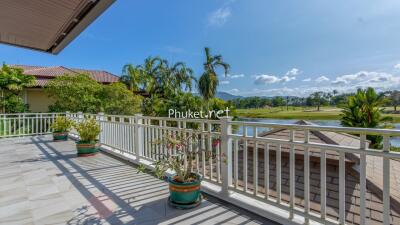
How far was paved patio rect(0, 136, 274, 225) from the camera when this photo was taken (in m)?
2.45

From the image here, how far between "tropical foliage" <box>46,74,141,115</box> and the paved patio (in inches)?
248

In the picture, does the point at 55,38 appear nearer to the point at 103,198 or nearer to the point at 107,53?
the point at 103,198

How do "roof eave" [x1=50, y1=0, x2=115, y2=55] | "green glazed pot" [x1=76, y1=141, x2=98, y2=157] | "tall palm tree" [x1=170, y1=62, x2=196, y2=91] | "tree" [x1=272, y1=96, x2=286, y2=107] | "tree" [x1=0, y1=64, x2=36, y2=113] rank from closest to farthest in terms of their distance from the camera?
"roof eave" [x1=50, y1=0, x2=115, y2=55] → "green glazed pot" [x1=76, y1=141, x2=98, y2=157] → "tree" [x1=0, y1=64, x2=36, y2=113] → "tall palm tree" [x1=170, y1=62, x2=196, y2=91] → "tree" [x1=272, y1=96, x2=286, y2=107]

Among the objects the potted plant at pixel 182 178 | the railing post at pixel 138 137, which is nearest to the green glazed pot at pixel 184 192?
the potted plant at pixel 182 178

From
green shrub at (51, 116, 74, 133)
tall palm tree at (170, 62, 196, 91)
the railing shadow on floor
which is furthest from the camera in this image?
tall palm tree at (170, 62, 196, 91)

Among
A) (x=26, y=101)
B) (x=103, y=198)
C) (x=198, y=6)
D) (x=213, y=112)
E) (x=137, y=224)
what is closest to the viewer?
(x=137, y=224)

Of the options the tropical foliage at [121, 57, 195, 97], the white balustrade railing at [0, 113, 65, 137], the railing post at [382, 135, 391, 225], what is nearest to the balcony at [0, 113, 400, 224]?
the railing post at [382, 135, 391, 225]

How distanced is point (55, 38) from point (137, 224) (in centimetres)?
301

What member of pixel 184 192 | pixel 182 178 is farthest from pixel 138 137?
pixel 184 192

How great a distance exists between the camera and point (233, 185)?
289 cm

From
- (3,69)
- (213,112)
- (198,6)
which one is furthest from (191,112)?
(3,69)

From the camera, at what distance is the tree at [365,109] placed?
29.0 feet

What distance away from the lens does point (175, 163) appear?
2.76 meters

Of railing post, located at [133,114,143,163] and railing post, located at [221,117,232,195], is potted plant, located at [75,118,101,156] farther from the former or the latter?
railing post, located at [221,117,232,195]
